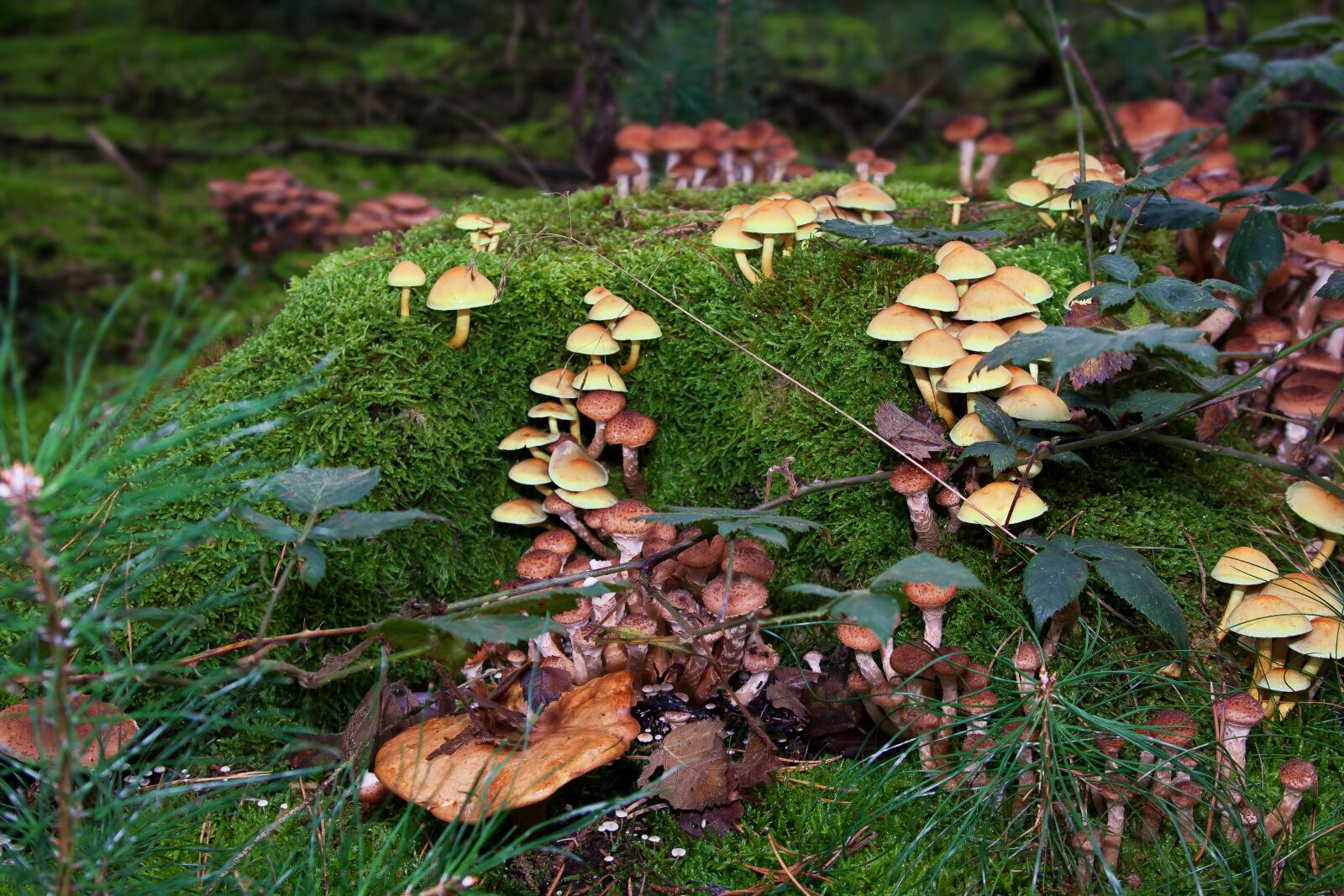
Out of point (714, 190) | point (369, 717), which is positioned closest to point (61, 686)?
point (369, 717)

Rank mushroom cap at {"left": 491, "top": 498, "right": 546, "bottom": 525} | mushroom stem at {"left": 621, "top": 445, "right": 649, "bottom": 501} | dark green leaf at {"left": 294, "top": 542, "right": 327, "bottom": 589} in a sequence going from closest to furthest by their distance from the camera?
dark green leaf at {"left": 294, "top": 542, "right": 327, "bottom": 589}, mushroom cap at {"left": 491, "top": 498, "right": 546, "bottom": 525}, mushroom stem at {"left": 621, "top": 445, "right": 649, "bottom": 501}

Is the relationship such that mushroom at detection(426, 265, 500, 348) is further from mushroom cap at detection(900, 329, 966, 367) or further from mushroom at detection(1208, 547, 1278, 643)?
mushroom at detection(1208, 547, 1278, 643)

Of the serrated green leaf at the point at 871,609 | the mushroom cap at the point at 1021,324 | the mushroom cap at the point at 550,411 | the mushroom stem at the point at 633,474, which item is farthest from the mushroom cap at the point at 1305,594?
the mushroom cap at the point at 550,411

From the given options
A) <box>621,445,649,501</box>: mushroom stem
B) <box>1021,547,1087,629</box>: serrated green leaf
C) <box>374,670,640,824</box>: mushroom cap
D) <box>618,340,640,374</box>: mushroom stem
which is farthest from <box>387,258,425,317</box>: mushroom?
<box>1021,547,1087,629</box>: serrated green leaf

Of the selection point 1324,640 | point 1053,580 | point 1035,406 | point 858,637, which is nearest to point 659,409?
point 858,637

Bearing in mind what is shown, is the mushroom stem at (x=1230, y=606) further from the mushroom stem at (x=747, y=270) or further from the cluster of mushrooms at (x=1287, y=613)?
the mushroom stem at (x=747, y=270)

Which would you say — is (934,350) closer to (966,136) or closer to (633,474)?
(633,474)

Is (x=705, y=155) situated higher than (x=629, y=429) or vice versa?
(x=705, y=155)
